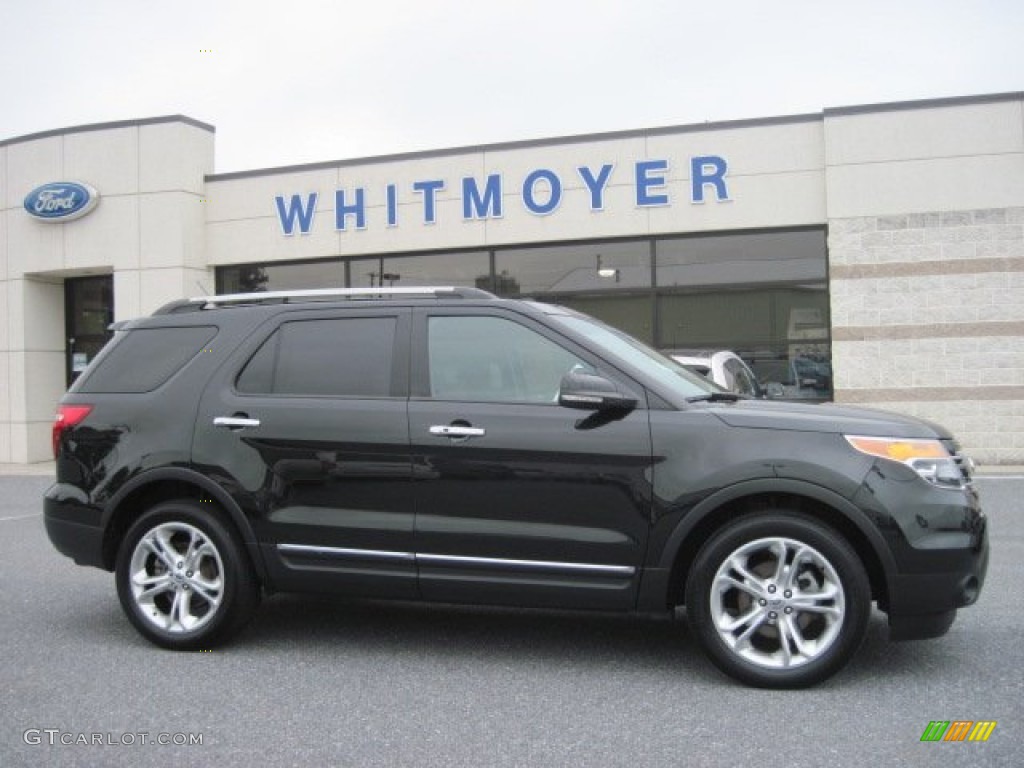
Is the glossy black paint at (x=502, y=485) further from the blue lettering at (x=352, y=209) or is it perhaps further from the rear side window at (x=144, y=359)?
the blue lettering at (x=352, y=209)

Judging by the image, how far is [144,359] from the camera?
5594mm

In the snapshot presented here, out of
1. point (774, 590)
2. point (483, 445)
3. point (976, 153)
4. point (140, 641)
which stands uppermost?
point (976, 153)

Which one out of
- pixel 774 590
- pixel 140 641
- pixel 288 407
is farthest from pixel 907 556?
pixel 140 641

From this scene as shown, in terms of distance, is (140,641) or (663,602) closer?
(663,602)

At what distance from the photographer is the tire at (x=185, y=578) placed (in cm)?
510

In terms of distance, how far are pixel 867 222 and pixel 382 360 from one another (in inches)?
469

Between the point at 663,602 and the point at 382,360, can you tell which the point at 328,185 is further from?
the point at 663,602

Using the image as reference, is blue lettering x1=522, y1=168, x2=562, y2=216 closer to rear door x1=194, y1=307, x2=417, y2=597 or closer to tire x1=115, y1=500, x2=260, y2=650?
rear door x1=194, y1=307, x2=417, y2=597

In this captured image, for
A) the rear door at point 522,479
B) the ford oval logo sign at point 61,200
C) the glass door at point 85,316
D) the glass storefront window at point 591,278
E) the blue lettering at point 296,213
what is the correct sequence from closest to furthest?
the rear door at point 522,479, the glass storefront window at point 591,278, the blue lettering at point 296,213, the ford oval logo sign at point 61,200, the glass door at point 85,316

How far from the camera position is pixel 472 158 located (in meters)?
17.0

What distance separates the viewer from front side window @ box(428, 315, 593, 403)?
191 inches

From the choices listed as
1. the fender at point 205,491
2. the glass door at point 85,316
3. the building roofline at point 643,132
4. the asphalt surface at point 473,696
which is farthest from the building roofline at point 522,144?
the fender at point 205,491

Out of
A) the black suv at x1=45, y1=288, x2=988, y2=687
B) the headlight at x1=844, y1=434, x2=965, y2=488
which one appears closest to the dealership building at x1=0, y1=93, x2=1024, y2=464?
the black suv at x1=45, y1=288, x2=988, y2=687

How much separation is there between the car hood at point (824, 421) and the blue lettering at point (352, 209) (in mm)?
13681
